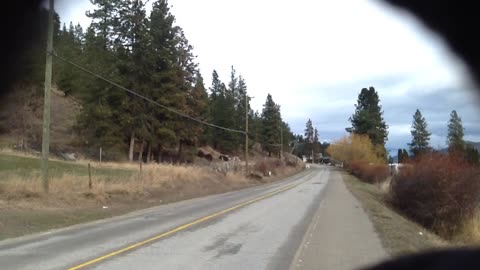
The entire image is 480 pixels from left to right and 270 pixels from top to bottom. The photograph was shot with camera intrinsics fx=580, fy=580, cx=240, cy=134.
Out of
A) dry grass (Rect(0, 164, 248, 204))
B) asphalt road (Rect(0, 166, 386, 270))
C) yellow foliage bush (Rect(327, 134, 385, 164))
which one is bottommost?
asphalt road (Rect(0, 166, 386, 270))

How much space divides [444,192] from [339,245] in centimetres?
1166

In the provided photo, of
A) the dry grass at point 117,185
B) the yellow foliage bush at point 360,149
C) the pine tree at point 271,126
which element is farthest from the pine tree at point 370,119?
the dry grass at point 117,185

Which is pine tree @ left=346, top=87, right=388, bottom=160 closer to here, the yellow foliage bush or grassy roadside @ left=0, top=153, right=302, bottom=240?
the yellow foliage bush

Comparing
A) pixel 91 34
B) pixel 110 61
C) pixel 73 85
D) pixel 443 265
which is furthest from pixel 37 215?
pixel 91 34

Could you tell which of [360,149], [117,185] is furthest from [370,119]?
[117,185]

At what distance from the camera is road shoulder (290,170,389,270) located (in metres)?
9.95

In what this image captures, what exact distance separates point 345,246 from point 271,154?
12691 centimetres

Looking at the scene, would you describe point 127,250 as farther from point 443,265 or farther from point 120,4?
point 120,4

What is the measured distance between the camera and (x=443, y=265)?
10.9ft

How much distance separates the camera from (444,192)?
22625mm

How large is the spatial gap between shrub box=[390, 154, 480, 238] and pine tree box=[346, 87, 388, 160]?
87.3 metres

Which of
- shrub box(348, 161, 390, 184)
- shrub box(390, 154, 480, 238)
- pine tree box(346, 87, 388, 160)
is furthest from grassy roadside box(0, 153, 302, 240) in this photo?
pine tree box(346, 87, 388, 160)

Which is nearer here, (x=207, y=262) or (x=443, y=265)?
(x=443, y=265)

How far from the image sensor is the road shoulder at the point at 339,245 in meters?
9.95
